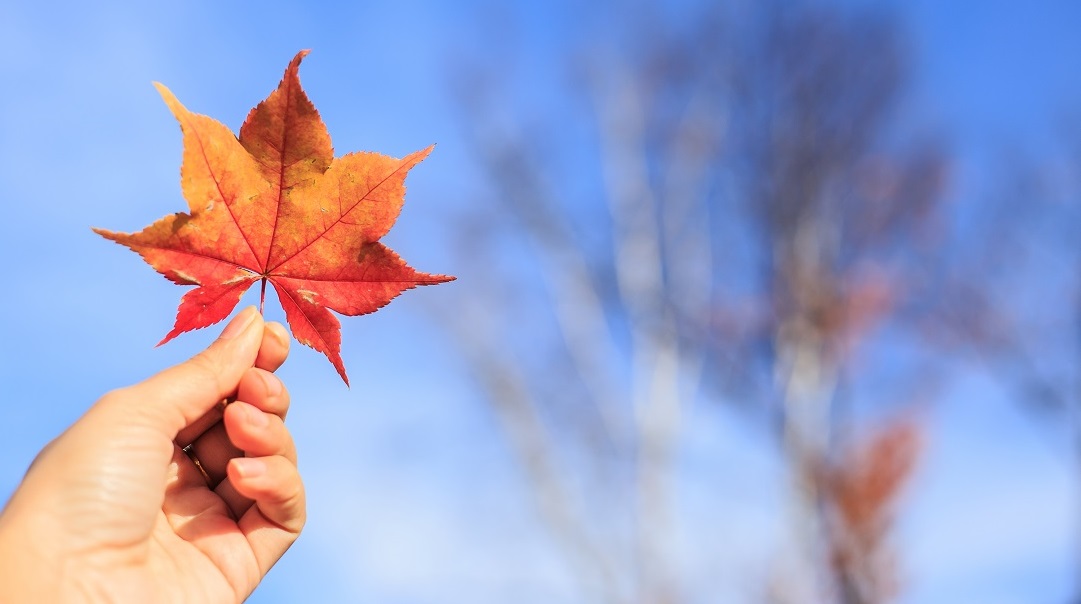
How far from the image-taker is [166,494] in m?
1.29

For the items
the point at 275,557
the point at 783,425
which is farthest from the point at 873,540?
the point at 275,557

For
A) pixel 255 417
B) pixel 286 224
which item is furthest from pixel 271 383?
pixel 286 224

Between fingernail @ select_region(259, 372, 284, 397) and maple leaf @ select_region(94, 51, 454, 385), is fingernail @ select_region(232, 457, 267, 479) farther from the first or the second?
maple leaf @ select_region(94, 51, 454, 385)

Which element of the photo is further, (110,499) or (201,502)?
(201,502)

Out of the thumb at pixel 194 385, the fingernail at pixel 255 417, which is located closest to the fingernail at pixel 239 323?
the thumb at pixel 194 385

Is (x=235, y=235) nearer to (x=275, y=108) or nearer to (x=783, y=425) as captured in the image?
(x=275, y=108)

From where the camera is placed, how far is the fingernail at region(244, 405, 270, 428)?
116 cm

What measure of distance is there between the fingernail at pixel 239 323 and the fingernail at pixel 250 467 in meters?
→ 0.18

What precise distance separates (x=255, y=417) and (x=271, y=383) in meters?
0.06

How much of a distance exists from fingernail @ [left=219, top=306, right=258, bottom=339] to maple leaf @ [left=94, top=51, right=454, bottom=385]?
3.1 inches

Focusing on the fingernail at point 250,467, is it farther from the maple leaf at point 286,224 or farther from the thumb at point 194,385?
the maple leaf at point 286,224

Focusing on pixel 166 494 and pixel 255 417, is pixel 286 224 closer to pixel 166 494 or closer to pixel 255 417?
pixel 255 417

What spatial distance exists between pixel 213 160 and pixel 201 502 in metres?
0.60

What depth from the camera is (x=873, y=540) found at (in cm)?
602
